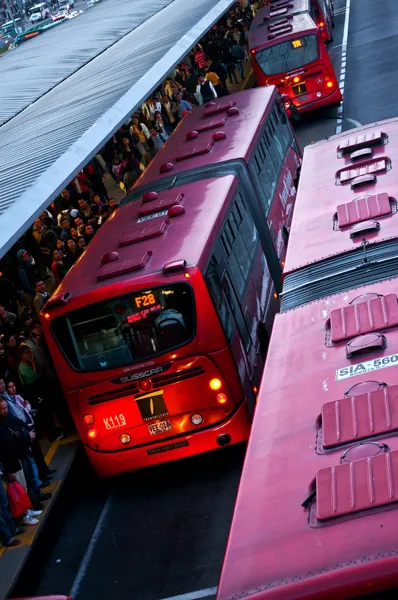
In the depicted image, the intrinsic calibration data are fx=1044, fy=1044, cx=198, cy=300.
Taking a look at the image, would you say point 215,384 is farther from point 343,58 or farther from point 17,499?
point 343,58

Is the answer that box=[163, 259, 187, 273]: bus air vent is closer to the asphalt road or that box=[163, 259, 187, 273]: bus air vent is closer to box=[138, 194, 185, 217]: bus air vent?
box=[138, 194, 185, 217]: bus air vent

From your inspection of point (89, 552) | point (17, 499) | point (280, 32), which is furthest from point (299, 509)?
point (280, 32)

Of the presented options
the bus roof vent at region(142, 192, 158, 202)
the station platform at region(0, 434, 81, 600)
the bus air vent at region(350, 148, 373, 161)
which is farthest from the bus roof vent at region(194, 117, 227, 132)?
the station platform at region(0, 434, 81, 600)

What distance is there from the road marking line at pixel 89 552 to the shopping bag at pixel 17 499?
0.89 meters

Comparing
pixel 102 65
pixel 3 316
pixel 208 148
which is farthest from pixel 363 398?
pixel 102 65

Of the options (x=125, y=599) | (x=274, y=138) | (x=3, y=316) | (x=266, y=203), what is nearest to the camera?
(x=125, y=599)

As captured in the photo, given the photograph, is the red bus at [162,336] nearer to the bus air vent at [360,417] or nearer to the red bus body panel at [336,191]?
the red bus body panel at [336,191]

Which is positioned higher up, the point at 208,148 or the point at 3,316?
the point at 208,148

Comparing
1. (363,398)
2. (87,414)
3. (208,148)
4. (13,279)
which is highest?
(363,398)

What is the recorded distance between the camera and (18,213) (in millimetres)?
11945

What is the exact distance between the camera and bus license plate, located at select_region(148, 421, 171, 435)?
12.1 metres

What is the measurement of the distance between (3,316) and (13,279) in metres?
4.22

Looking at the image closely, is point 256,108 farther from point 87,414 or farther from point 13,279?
point 87,414

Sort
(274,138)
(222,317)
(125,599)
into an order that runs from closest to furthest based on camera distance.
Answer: (125,599) → (222,317) → (274,138)
